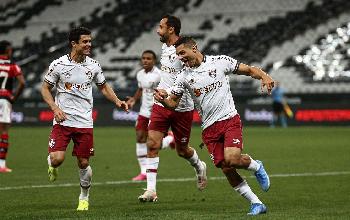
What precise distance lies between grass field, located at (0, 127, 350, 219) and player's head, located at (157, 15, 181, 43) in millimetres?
2323

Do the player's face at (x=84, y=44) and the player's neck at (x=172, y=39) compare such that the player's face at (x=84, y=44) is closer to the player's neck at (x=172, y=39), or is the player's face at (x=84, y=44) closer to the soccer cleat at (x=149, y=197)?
the player's neck at (x=172, y=39)

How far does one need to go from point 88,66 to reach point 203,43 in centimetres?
3611

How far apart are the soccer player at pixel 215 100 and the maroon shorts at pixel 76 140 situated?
1.23 metres

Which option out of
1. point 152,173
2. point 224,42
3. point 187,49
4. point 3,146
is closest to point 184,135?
point 152,173

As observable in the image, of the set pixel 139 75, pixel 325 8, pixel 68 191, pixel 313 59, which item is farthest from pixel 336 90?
pixel 68 191

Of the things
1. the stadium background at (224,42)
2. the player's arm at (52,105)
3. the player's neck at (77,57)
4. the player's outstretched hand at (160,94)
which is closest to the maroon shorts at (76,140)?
the player's arm at (52,105)

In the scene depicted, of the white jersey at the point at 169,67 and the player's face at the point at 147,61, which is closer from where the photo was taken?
the white jersey at the point at 169,67

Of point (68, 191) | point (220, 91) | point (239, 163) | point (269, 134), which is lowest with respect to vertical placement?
point (269, 134)

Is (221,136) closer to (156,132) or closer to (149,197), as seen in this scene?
(149,197)

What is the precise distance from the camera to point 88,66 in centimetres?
1072

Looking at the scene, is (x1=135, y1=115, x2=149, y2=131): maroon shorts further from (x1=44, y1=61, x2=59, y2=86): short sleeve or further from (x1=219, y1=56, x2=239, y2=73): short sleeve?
(x1=219, y1=56, x2=239, y2=73): short sleeve

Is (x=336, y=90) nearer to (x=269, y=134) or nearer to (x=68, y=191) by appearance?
(x=269, y=134)

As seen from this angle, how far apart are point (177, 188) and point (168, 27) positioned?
276 cm

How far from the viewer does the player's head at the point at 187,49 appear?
988 cm
